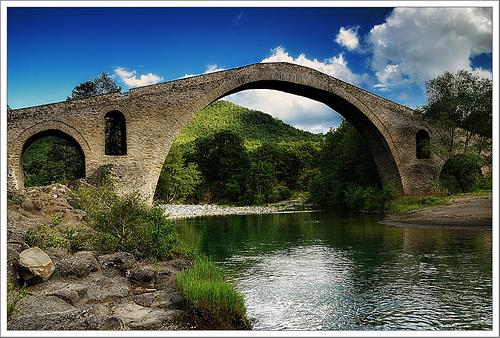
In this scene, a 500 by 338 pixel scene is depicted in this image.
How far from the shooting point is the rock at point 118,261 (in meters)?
8.70

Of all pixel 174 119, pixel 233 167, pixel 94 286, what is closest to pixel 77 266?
pixel 94 286

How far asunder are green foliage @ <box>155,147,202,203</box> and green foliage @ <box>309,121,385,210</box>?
1057 cm

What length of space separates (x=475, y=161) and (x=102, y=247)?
68.0ft

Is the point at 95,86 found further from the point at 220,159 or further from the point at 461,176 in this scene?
the point at 461,176

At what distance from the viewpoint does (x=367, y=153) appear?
2991 cm

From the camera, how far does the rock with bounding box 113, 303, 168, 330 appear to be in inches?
236

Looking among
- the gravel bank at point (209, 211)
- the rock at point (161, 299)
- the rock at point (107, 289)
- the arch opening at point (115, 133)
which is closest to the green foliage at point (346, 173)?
the gravel bank at point (209, 211)

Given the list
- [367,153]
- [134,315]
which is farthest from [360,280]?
[367,153]

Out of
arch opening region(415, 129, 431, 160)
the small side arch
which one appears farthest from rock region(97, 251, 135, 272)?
arch opening region(415, 129, 431, 160)

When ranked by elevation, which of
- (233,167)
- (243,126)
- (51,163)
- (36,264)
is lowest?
(36,264)

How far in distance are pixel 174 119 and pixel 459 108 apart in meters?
14.0

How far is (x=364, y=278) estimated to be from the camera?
9305 mm

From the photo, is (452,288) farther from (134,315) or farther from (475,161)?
(475,161)

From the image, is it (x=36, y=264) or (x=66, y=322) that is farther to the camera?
(x=36, y=264)
